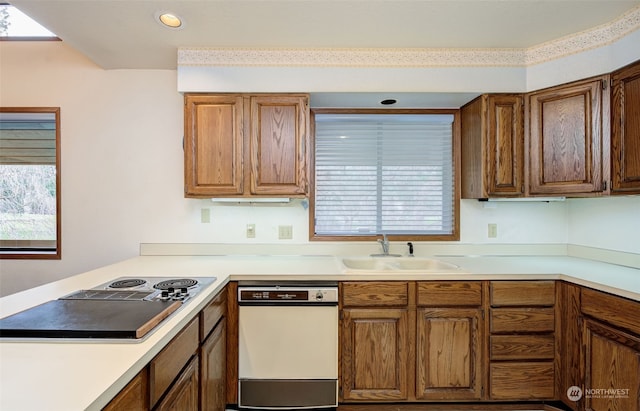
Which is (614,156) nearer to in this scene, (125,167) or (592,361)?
(592,361)

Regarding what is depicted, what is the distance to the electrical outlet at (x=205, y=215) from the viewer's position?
97.7 inches

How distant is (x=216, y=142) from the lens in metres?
2.16

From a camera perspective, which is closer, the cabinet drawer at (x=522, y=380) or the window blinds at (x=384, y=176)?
the cabinet drawer at (x=522, y=380)

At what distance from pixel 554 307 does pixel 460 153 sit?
1.25 metres

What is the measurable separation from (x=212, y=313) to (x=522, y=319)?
5.86 feet

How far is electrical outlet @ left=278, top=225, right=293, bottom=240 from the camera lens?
2.49 m

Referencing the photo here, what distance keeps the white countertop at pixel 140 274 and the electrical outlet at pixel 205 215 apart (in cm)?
29

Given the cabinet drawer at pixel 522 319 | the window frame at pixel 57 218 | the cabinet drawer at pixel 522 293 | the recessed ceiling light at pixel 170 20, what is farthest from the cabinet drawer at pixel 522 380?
the window frame at pixel 57 218

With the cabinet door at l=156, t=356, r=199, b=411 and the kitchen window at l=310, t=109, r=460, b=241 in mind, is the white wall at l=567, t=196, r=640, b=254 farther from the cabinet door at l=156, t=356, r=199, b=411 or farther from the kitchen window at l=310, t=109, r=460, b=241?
the cabinet door at l=156, t=356, r=199, b=411

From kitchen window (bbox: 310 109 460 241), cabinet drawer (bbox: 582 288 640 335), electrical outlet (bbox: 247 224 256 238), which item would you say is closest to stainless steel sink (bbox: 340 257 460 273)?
kitchen window (bbox: 310 109 460 241)

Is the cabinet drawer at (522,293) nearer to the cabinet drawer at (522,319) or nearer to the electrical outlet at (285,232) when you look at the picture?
the cabinet drawer at (522,319)

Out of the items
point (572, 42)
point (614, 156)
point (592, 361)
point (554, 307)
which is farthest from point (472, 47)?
point (592, 361)

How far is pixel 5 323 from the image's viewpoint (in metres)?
1.01

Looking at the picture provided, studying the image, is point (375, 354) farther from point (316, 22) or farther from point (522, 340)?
point (316, 22)
